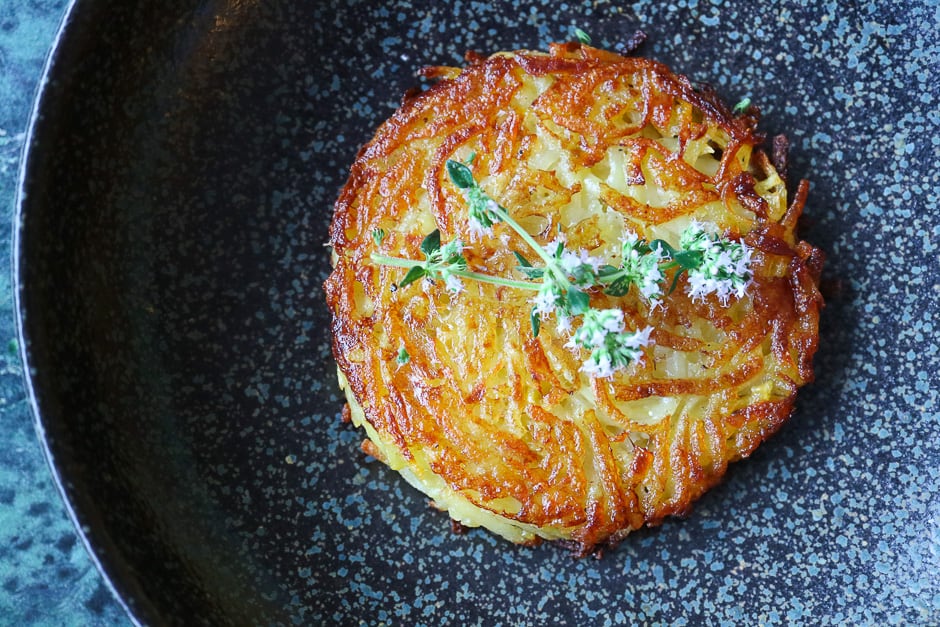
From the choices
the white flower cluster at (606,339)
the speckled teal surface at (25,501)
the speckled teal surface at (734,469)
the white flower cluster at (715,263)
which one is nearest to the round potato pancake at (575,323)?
the white flower cluster at (715,263)

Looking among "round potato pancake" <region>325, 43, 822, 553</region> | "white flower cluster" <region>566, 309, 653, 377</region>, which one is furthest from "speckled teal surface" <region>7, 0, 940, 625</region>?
"white flower cluster" <region>566, 309, 653, 377</region>

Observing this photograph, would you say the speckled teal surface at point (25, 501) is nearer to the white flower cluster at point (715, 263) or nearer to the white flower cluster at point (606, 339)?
the white flower cluster at point (606, 339)

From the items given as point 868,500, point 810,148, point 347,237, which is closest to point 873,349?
point 868,500

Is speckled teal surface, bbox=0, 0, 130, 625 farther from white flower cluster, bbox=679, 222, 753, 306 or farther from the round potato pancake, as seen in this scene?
white flower cluster, bbox=679, 222, 753, 306

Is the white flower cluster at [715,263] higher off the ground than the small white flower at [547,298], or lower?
lower

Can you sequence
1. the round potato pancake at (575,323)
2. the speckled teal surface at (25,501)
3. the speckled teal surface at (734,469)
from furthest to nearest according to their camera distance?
1. the speckled teal surface at (25,501)
2. the speckled teal surface at (734,469)
3. the round potato pancake at (575,323)

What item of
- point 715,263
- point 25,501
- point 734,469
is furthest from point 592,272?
point 25,501
